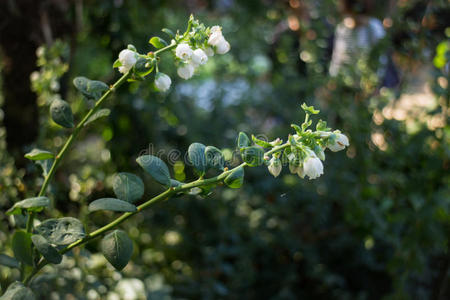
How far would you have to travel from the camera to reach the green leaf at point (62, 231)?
A: 449 millimetres

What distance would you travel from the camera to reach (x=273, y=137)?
4.01 feet

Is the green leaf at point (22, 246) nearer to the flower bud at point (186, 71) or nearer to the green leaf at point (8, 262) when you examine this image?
the green leaf at point (8, 262)

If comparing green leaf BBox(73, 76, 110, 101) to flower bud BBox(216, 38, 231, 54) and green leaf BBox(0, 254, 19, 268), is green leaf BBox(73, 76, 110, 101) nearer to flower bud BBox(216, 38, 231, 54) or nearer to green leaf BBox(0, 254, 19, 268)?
flower bud BBox(216, 38, 231, 54)

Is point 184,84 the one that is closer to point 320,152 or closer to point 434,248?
point 434,248

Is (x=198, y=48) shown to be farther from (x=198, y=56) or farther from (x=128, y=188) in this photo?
(x=128, y=188)

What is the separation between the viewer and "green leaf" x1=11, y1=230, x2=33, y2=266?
1.59 feet

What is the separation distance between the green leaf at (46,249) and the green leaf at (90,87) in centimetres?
16

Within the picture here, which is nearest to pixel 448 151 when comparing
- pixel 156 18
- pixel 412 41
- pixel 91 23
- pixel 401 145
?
pixel 401 145

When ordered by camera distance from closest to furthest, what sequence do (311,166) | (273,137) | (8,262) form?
1. (311,166)
2. (8,262)
3. (273,137)

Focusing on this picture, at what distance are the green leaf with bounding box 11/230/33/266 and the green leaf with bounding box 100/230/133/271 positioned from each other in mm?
102

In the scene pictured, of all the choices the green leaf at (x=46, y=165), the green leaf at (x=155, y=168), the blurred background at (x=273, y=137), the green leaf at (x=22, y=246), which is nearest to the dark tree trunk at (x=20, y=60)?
the blurred background at (x=273, y=137)

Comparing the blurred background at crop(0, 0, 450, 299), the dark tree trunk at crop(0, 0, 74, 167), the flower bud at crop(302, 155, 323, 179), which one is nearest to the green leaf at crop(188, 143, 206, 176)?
the flower bud at crop(302, 155, 323, 179)

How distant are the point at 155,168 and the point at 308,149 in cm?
15

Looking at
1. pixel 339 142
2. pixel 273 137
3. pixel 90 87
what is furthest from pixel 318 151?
pixel 273 137
